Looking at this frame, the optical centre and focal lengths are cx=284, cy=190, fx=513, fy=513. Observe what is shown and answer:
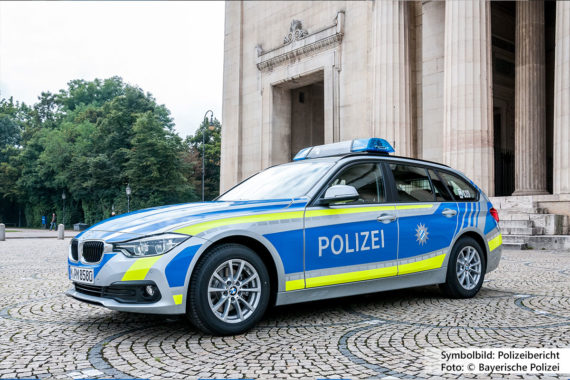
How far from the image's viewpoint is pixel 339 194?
16.3 ft

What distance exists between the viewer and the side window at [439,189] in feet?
21.0

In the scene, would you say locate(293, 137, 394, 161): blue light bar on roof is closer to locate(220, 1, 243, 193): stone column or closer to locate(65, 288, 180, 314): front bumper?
locate(65, 288, 180, 314): front bumper

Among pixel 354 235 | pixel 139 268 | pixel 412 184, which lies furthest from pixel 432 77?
pixel 139 268

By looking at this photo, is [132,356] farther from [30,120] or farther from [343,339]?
A: [30,120]

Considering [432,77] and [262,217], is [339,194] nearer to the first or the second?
[262,217]

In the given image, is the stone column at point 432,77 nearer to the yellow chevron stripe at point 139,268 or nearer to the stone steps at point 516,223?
the stone steps at point 516,223

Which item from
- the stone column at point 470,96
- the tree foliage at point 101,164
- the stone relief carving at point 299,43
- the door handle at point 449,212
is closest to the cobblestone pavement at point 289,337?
the door handle at point 449,212

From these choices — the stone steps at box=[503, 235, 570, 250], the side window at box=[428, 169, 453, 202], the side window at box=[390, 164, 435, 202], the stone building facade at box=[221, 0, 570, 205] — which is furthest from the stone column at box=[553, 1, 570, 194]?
the side window at box=[390, 164, 435, 202]

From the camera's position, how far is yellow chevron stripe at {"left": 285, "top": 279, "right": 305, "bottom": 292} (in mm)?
4738

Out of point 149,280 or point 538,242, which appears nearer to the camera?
point 149,280

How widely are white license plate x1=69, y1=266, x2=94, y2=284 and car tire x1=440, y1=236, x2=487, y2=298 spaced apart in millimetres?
4101

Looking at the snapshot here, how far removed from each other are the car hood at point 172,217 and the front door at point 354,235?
0.36m

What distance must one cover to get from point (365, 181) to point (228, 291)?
6.91ft

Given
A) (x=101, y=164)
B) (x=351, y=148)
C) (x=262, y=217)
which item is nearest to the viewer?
(x=262, y=217)
